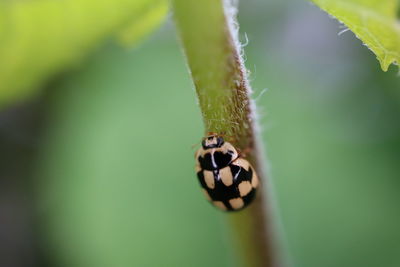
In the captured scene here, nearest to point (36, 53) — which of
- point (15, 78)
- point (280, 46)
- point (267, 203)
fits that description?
point (15, 78)

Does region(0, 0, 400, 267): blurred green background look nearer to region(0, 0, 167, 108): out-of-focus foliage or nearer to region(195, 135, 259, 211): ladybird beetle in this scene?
region(0, 0, 167, 108): out-of-focus foliage

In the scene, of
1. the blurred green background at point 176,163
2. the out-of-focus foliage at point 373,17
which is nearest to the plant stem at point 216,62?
the out-of-focus foliage at point 373,17

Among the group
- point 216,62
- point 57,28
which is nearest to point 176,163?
point 57,28

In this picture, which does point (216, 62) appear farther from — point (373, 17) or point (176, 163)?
point (176, 163)

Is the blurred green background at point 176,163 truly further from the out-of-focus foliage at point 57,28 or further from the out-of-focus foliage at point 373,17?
the out-of-focus foliage at point 373,17

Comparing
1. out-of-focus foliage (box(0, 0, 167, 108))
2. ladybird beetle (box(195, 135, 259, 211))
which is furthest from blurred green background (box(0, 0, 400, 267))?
ladybird beetle (box(195, 135, 259, 211))
